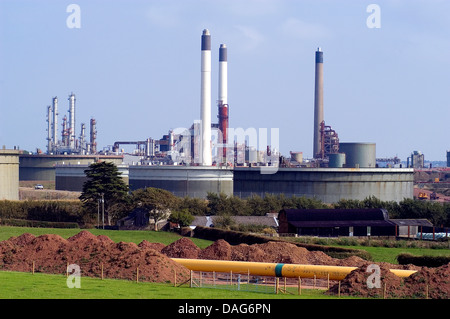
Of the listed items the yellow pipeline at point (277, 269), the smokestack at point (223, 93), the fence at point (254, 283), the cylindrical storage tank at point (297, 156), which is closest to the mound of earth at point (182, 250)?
the yellow pipeline at point (277, 269)

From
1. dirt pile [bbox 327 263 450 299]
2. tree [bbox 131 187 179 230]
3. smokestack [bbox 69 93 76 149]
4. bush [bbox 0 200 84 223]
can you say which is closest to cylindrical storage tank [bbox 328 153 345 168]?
tree [bbox 131 187 179 230]

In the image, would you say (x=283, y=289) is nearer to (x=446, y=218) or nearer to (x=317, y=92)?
(x=446, y=218)

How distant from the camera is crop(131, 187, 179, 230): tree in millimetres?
81750

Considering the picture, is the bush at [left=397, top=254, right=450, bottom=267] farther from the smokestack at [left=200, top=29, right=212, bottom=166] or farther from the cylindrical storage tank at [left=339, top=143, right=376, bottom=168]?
the smokestack at [left=200, top=29, right=212, bottom=166]

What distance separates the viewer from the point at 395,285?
36438 mm

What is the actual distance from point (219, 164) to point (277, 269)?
93404 mm

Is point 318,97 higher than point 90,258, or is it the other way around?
point 318,97

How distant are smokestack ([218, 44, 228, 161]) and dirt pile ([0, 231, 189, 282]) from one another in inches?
3826

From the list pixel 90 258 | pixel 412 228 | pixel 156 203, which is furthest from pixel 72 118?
pixel 90 258

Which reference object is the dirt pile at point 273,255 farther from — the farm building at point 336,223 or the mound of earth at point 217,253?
the farm building at point 336,223

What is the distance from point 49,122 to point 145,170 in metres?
77.0

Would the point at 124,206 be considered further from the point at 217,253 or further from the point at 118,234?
the point at 217,253
